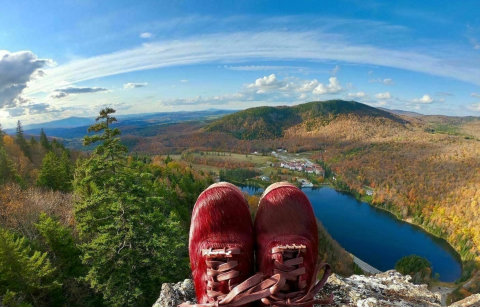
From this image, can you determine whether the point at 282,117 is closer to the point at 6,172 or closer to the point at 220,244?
the point at 6,172

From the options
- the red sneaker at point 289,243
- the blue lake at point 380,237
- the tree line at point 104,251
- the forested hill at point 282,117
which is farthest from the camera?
the forested hill at point 282,117

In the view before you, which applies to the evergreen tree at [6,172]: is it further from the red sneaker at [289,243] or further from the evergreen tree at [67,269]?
the red sneaker at [289,243]

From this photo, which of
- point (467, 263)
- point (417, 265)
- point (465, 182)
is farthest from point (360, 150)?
point (417, 265)

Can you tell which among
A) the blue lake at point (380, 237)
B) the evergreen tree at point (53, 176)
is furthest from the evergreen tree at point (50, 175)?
the blue lake at point (380, 237)

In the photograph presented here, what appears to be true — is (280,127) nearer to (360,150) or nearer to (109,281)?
(360,150)

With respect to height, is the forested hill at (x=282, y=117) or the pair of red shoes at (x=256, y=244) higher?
the forested hill at (x=282, y=117)

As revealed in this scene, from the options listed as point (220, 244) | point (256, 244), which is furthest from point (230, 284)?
point (256, 244)

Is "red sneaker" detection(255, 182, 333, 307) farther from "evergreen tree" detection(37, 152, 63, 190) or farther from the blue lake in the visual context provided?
the blue lake

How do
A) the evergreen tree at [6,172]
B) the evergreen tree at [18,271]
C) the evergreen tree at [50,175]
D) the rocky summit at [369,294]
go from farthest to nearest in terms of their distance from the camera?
the evergreen tree at [50,175] → the evergreen tree at [6,172] → the evergreen tree at [18,271] → the rocky summit at [369,294]
